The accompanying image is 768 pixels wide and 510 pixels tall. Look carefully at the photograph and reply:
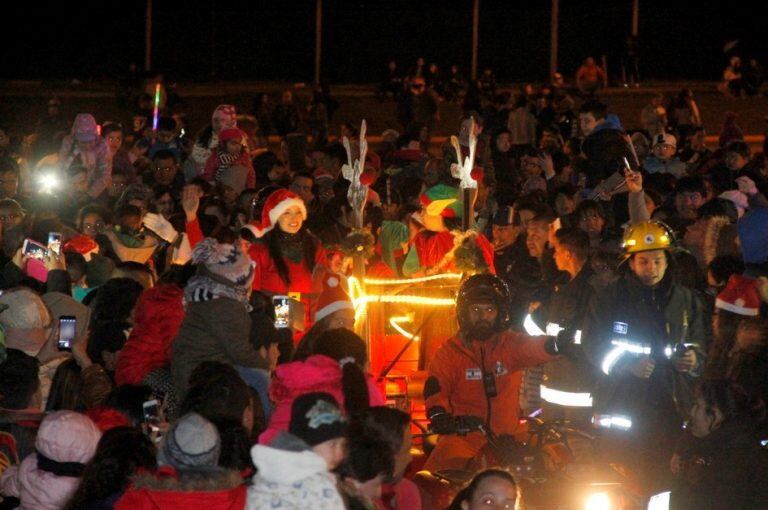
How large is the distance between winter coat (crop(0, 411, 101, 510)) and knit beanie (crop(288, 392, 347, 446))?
134 centimetres

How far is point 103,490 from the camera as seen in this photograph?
603 cm

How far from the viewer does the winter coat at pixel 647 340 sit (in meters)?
8.82

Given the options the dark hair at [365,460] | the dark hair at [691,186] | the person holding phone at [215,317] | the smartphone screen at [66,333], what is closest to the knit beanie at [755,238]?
the dark hair at [691,186]

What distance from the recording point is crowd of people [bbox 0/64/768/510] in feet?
20.4

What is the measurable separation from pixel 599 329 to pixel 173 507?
14.1ft

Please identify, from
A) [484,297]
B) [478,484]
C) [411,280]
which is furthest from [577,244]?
[478,484]

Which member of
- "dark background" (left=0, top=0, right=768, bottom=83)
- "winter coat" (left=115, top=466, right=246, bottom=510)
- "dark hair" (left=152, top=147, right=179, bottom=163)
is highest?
"dark background" (left=0, top=0, right=768, bottom=83)

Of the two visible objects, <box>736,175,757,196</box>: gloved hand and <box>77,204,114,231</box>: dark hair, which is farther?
<box>736,175,757,196</box>: gloved hand

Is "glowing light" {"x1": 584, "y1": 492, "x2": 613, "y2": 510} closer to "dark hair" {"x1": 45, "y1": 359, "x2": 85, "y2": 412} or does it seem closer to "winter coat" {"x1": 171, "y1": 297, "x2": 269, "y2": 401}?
"winter coat" {"x1": 171, "y1": 297, "x2": 269, "y2": 401}

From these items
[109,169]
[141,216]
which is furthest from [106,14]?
[141,216]

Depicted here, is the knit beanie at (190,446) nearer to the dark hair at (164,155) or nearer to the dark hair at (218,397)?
the dark hair at (218,397)

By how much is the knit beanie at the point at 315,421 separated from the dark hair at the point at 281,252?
5.13 metres

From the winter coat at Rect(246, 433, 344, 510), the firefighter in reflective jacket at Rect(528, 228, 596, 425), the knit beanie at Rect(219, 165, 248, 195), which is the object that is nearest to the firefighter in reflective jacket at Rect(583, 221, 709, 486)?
the firefighter in reflective jacket at Rect(528, 228, 596, 425)

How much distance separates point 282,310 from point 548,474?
115 inches
